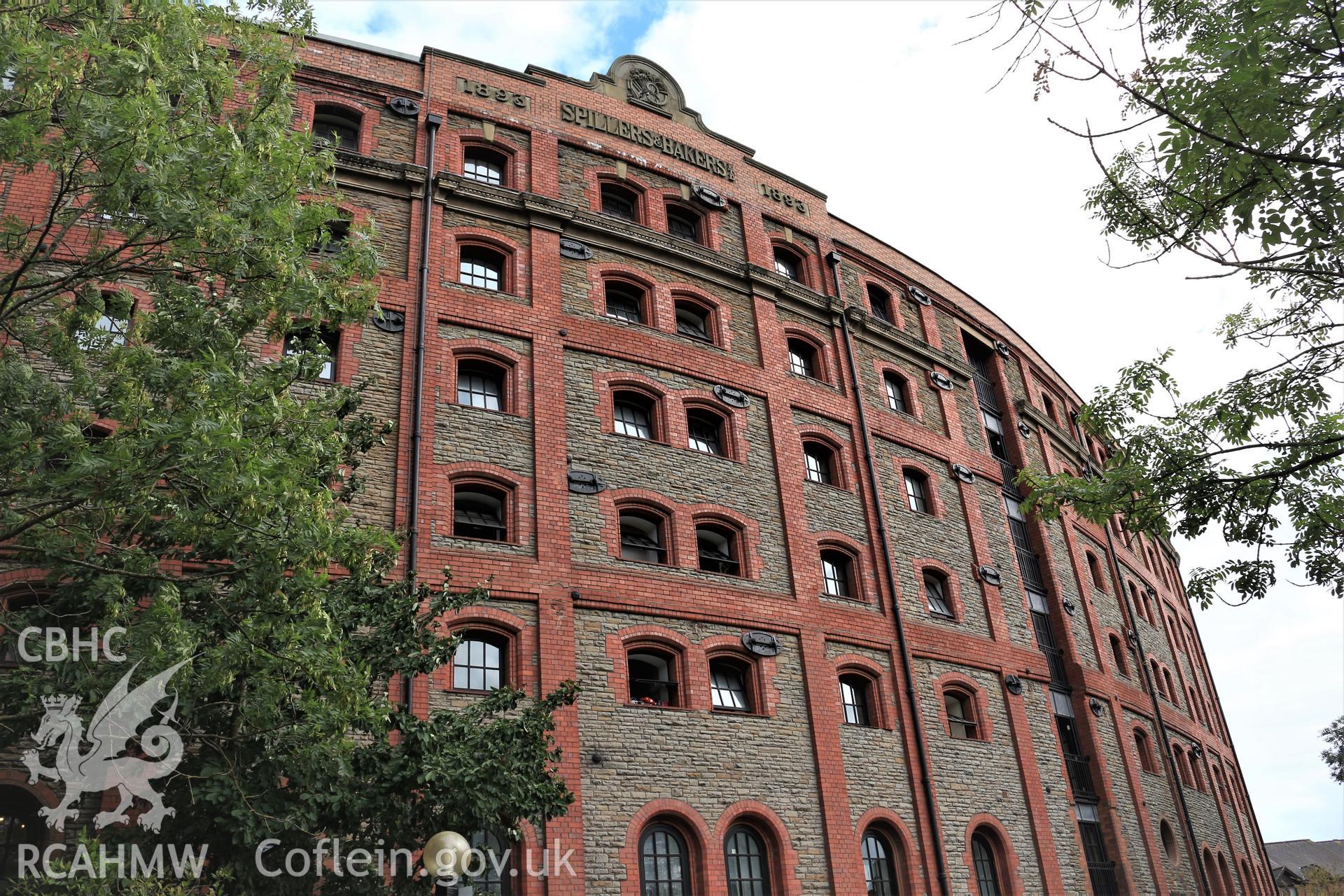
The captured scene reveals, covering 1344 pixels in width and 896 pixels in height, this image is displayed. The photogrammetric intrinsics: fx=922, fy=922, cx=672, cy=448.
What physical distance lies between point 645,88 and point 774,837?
658 inches

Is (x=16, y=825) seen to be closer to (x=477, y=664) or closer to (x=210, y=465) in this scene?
(x=477, y=664)

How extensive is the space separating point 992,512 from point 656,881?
45.6ft

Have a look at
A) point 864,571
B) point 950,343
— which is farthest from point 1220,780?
point 864,571

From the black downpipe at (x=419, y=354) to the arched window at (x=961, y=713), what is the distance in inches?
442

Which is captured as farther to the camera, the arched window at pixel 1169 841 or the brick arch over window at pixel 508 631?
the arched window at pixel 1169 841

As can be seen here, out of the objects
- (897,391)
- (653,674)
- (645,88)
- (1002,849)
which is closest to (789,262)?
(897,391)

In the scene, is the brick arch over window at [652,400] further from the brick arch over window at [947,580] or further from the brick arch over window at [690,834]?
the brick arch over window at [690,834]

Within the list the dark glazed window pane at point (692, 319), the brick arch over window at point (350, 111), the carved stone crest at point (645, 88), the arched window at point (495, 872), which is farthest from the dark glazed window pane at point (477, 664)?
the carved stone crest at point (645, 88)

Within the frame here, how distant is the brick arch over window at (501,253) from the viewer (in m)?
17.4

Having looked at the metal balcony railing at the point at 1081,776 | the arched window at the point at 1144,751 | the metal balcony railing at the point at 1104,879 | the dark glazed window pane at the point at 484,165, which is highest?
the dark glazed window pane at the point at 484,165

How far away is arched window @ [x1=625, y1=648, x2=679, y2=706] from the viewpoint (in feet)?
50.4

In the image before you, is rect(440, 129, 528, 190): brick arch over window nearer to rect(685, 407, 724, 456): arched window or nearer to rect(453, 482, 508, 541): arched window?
rect(685, 407, 724, 456): arched window

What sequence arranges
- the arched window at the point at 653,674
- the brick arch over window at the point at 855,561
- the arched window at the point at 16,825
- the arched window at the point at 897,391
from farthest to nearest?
the arched window at the point at 897,391 < the brick arch over window at the point at 855,561 < the arched window at the point at 653,674 < the arched window at the point at 16,825

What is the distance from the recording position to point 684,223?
21.7 m
